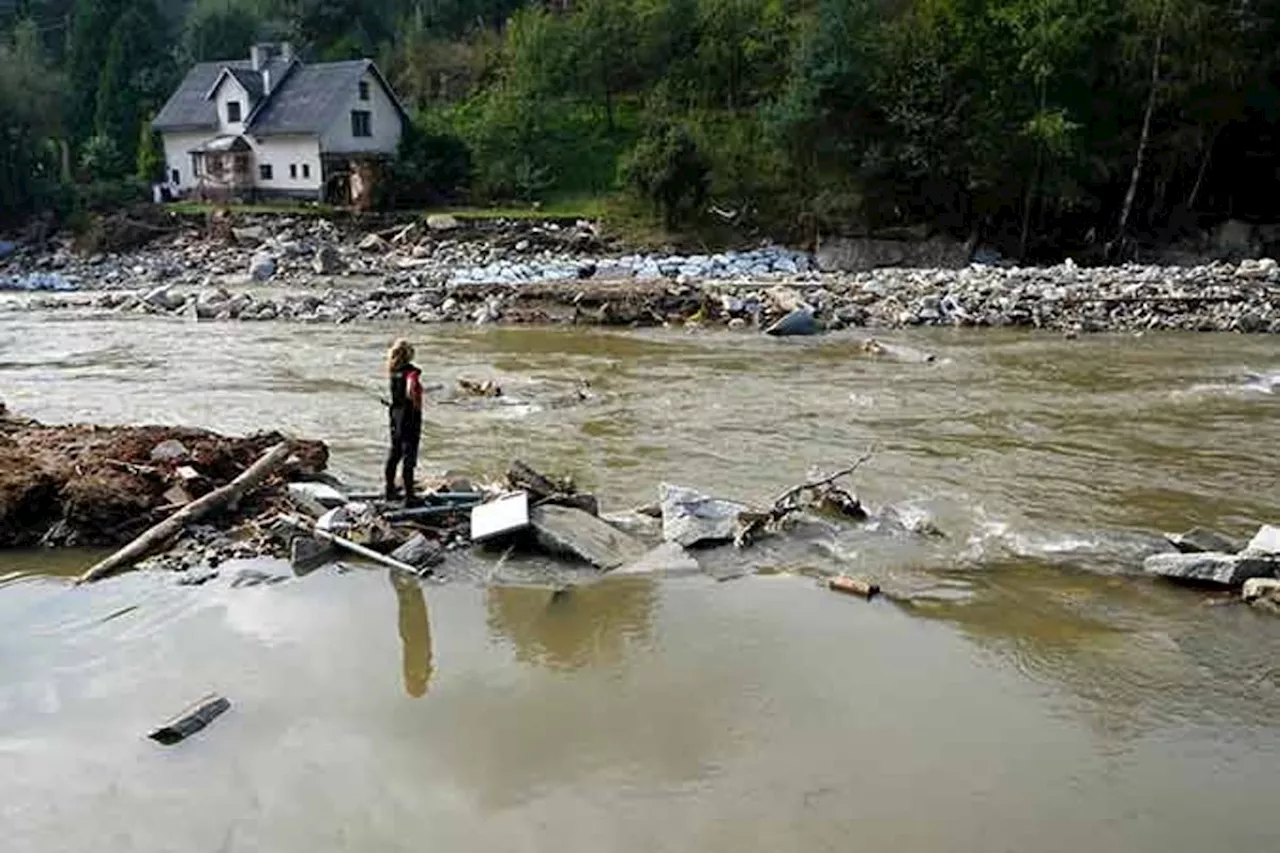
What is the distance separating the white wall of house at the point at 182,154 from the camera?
2309 inches

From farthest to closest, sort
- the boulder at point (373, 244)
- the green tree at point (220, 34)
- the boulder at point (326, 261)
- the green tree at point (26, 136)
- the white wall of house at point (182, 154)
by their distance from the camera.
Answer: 1. the green tree at point (220, 34)
2. the white wall of house at point (182, 154)
3. the green tree at point (26, 136)
4. the boulder at point (373, 244)
5. the boulder at point (326, 261)

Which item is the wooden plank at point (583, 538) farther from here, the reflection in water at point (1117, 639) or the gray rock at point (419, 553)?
the reflection in water at point (1117, 639)

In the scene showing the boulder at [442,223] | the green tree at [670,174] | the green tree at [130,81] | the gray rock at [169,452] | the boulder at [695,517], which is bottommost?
the boulder at [695,517]

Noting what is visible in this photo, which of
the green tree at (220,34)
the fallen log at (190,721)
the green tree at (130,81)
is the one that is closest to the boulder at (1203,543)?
the fallen log at (190,721)

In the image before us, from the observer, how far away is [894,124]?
1531 inches

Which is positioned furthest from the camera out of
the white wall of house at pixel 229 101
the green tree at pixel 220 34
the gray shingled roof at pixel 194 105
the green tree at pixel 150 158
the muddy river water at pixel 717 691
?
the green tree at pixel 220 34

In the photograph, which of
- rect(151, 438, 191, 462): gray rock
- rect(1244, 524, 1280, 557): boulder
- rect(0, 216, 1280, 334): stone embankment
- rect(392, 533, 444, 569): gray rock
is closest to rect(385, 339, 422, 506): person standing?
rect(392, 533, 444, 569): gray rock

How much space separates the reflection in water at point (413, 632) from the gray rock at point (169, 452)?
11.8 feet

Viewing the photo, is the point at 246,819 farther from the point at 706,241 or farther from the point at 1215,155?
the point at 1215,155

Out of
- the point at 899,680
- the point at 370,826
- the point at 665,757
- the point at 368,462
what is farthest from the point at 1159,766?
the point at 368,462

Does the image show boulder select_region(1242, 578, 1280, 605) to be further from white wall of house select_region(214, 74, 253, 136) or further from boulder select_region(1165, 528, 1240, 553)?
white wall of house select_region(214, 74, 253, 136)

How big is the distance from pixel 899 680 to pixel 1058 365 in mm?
15364

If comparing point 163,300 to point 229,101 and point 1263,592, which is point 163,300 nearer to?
point 229,101

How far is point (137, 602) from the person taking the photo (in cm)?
941
